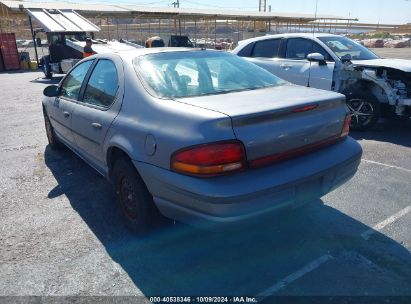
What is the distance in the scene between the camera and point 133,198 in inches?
126

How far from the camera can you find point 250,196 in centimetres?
244

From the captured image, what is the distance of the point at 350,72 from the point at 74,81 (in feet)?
15.5

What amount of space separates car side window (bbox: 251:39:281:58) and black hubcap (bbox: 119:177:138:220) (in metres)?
5.44

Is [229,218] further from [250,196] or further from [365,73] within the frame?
[365,73]

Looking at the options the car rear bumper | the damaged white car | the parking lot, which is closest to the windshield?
the damaged white car

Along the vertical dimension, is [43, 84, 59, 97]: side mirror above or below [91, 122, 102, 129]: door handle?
above

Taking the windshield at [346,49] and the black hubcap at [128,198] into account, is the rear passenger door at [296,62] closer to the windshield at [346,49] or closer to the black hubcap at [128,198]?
the windshield at [346,49]

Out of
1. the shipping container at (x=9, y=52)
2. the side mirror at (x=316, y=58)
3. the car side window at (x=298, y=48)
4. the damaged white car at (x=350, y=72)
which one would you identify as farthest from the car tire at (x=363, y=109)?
the shipping container at (x=9, y=52)

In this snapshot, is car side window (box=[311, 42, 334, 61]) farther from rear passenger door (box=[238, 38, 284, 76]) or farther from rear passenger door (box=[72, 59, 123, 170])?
rear passenger door (box=[72, 59, 123, 170])

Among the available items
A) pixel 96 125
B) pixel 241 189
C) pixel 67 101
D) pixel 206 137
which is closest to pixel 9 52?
pixel 67 101

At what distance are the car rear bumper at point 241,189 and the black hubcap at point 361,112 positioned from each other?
4.03 meters

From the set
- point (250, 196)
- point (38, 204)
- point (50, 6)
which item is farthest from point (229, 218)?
point (50, 6)

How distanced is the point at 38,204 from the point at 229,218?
2.45 m

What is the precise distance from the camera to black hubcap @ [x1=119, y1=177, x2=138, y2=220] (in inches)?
126
